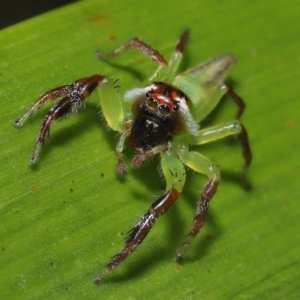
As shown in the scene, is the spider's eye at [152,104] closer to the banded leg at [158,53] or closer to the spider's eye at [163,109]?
the spider's eye at [163,109]

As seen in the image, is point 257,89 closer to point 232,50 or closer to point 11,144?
point 232,50

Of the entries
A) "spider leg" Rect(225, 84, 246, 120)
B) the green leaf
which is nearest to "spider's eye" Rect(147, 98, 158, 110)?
the green leaf

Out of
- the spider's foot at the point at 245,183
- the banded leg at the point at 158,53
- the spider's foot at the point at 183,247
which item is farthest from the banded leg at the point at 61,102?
the spider's foot at the point at 245,183

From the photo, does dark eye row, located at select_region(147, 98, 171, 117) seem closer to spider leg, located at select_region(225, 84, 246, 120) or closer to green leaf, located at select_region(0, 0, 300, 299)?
green leaf, located at select_region(0, 0, 300, 299)

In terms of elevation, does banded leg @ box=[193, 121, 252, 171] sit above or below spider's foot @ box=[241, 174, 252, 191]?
above

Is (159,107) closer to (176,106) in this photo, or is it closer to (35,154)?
(176,106)

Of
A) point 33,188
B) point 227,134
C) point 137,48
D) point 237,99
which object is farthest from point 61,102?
point 237,99
